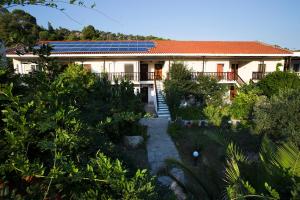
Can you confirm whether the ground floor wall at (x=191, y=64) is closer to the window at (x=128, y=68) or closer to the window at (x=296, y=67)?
the window at (x=128, y=68)

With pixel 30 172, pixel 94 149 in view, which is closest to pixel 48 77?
pixel 94 149

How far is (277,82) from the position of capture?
20328mm

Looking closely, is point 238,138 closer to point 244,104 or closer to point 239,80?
point 244,104

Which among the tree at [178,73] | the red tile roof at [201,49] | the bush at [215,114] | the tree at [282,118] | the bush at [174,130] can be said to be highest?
the red tile roof at [201,49]

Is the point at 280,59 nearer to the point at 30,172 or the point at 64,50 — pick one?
the point at 64,50

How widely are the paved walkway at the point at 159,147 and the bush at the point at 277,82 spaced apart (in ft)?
30.3

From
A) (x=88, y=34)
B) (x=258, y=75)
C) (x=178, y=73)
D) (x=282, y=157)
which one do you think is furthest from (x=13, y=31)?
(x=88, y=34)

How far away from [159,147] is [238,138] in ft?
13.2

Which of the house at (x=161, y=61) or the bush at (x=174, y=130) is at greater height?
the house at (x=161, y=61)

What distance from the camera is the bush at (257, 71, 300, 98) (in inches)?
795

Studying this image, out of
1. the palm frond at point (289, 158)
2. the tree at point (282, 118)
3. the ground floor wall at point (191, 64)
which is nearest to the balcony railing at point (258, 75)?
the ground floor wall at point (191, 64)

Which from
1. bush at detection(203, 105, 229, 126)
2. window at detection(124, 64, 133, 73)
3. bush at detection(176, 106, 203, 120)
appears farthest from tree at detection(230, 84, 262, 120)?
window at detection(124, 64, 133, 73)

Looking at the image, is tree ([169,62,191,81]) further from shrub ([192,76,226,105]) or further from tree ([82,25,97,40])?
tree ([82,25,97,40])

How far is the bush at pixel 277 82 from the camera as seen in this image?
2019 centimetres
